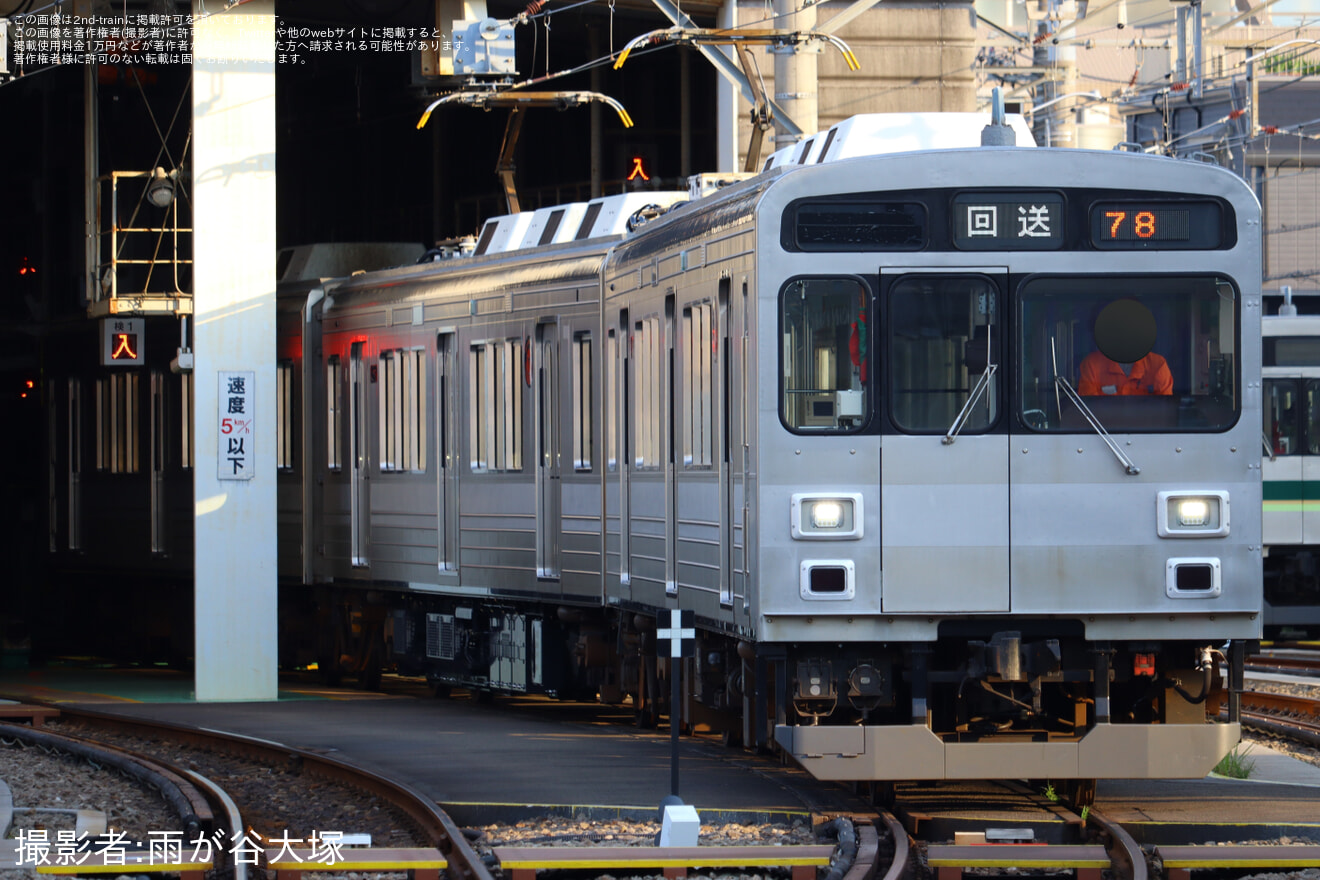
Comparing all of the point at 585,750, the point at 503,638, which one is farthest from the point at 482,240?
the point at 585,750

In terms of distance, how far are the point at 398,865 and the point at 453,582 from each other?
818 centimetres

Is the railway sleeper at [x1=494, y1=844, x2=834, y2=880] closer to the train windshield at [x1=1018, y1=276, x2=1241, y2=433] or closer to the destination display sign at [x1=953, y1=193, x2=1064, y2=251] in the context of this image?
the train windshield at [x1=1018, y1=276, x2=1241, y2=433]

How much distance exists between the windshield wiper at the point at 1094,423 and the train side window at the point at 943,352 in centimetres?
30

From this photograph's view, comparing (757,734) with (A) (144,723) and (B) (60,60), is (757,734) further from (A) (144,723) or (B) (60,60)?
(B) (60,60)

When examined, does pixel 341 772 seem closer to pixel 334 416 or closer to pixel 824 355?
pixel 824 355

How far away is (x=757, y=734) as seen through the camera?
10.4 meters

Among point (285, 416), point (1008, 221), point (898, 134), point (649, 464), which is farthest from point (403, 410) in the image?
point (1008, 221)

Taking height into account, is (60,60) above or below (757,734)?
above

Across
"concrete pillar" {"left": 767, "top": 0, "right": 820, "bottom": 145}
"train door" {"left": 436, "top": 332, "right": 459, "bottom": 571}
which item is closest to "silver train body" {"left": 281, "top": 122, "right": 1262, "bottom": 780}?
"concrete pillar" {"left": 767, "top": 0, "right": 820, "bottom": 145}

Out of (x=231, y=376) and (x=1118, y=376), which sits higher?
(x=231, y=376)

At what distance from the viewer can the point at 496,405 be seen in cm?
1562

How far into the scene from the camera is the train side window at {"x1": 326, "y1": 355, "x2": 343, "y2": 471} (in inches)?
716

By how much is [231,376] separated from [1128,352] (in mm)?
8848

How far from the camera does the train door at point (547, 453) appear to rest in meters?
14.6
